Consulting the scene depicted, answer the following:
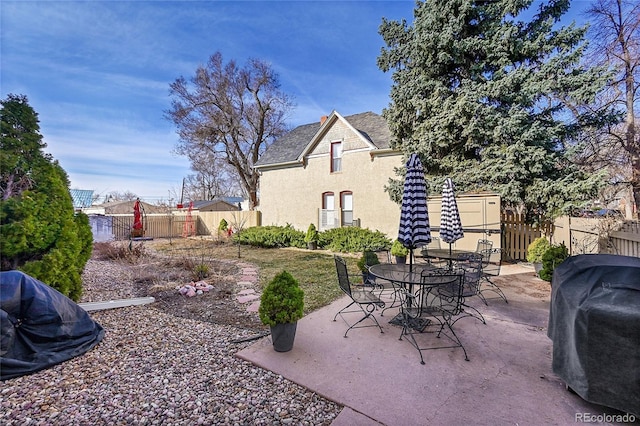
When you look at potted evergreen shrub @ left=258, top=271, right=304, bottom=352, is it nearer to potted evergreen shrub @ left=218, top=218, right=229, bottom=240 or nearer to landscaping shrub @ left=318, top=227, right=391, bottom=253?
landscaping shrub @ left=318, top=227, right=391, bottom=253

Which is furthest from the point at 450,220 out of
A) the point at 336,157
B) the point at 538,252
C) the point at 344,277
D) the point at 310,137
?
the point at 310,137

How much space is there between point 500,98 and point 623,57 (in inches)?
174

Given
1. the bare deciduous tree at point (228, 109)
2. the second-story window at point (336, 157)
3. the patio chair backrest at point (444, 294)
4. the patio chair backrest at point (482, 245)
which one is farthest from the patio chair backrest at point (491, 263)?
the bare deciduous tree at point (228, 109)

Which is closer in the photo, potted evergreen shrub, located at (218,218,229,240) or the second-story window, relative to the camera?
the second-story window

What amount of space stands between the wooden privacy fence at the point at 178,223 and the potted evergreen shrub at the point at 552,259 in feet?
45.9

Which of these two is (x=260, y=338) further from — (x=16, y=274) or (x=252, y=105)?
(x=252, y=105)

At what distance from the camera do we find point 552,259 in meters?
6.12

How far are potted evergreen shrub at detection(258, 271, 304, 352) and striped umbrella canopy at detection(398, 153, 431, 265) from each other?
71.7 inches

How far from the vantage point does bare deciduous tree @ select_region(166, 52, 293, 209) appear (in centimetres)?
2128

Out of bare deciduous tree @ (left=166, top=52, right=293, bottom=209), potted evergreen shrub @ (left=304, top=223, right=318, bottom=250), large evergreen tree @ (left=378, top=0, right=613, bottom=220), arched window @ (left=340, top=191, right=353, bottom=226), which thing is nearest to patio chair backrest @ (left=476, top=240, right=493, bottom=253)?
large evergreen tree @ (left=378, top=0, right=613, bottom=220)

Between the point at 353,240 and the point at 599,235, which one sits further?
the point at 353,240

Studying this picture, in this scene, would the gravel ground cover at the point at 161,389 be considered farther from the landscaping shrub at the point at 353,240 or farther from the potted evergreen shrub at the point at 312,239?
the potted evergreen shrub at the point at 312,239

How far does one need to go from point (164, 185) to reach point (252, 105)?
67.2 feet

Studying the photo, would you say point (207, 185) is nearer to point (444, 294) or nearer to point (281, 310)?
point (281, 310)
